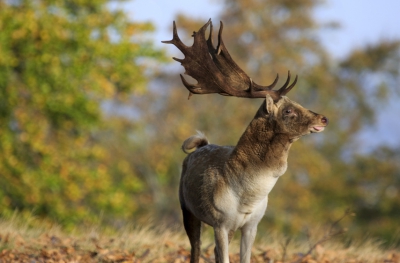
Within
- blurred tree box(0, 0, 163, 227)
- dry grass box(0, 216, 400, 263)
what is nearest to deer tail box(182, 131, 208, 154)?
dry grass box(0, 216, 400, 263)

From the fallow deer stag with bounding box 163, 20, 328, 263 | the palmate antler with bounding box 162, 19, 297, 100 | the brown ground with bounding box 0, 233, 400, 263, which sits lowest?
A: the brown ground with bounding box 0, 233, 400, 263

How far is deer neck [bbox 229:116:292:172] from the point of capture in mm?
6012

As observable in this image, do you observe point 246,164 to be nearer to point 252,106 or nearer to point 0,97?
point 0,97

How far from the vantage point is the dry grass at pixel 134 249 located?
25.2 feet

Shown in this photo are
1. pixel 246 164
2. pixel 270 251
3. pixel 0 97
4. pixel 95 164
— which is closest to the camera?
pixel 246 164

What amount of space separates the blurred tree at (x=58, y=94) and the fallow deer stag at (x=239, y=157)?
973 centimetres

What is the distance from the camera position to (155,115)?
29.1 meters

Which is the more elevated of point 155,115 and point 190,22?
point 190,22

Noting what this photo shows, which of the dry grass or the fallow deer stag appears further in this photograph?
the dry grass

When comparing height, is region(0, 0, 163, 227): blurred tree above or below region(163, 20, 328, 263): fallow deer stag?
above

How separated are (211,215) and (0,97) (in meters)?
11.1

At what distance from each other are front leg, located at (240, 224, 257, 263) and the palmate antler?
1.16 meters

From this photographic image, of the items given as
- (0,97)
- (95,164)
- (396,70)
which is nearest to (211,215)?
(0,97)

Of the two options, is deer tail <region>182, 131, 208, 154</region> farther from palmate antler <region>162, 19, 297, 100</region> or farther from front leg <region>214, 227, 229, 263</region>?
front leg <region>214, 227, 229, 263</region>
